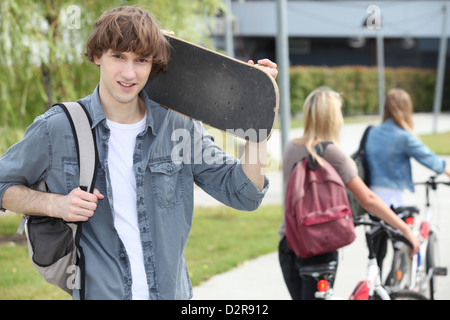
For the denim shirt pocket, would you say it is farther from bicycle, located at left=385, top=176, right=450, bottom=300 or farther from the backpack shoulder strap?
bicycle, located at left=385, top=176, right=450, bottom=300

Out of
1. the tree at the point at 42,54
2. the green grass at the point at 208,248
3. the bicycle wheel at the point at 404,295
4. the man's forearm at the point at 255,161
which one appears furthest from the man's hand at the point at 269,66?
the tree at the point at 42,54

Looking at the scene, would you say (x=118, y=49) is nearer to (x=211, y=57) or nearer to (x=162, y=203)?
(x=211, y=57)

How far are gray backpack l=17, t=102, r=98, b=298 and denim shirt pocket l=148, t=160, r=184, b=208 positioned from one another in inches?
8.3

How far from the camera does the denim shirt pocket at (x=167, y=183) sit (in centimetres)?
222

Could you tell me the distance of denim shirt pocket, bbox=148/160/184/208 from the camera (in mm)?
2223

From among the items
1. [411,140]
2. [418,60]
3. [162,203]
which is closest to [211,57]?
[162,203]

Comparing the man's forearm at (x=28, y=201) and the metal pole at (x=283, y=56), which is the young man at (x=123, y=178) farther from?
the metal pole at (x=283, y=56)

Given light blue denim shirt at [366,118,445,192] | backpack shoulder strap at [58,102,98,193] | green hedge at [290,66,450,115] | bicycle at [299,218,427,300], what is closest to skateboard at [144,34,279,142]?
backpack shoulder strap at [58,102,98,193]

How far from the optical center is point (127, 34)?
2.15 metres

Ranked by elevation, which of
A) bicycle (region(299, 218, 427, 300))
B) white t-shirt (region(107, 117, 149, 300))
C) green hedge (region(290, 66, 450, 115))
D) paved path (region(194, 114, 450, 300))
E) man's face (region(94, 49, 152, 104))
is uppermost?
green hedge (region(290, 66, 450, 115))

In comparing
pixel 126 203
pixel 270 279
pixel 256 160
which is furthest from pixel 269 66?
pixel 270 279

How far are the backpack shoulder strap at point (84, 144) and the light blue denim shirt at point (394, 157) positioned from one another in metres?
3.29

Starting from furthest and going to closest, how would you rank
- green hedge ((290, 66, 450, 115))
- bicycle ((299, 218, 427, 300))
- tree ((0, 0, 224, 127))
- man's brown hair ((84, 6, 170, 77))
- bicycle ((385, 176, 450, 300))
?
1. green hedge ((290, 66, 450, 115))
2. tree ((0, 0, 224, 127))
3. bicycle ((385, 176, 450, 300))
4. bicycle ((299, 218, 427, 300))
5. man's brown hair ((84, 6, 170, 77))

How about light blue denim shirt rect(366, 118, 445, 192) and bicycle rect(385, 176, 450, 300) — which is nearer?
bicycle rect(385, 176, 450, 300)
